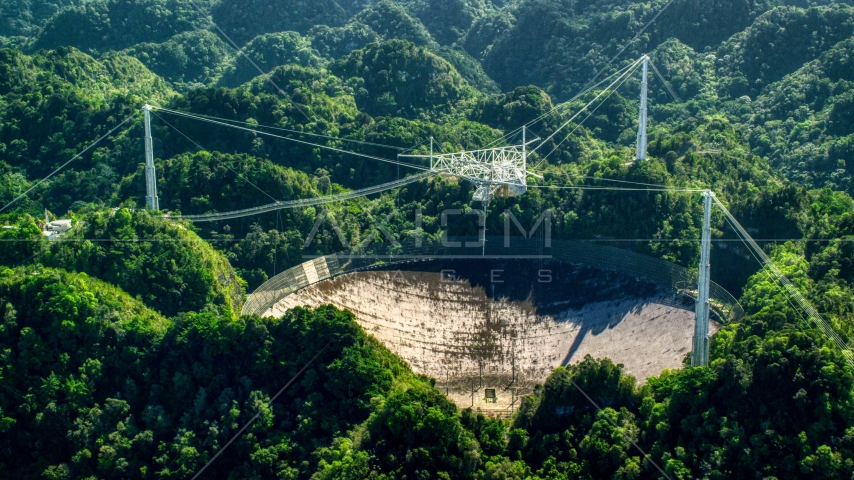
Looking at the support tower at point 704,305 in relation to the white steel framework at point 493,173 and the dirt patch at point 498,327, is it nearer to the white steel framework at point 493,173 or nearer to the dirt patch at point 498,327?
the dirt patch at point 498,327

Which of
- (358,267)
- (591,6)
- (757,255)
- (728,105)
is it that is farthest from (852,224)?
(591,6)

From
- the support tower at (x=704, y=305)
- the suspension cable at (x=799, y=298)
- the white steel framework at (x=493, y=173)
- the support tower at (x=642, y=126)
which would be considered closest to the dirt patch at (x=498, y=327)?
the suspension cable at (x=799, y=298)

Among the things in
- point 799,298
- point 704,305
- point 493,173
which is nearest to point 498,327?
point 493,173

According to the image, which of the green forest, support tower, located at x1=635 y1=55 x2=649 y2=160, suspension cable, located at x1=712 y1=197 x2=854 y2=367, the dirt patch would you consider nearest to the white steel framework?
the green forest

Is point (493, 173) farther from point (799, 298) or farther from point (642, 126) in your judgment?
point (799, 298)

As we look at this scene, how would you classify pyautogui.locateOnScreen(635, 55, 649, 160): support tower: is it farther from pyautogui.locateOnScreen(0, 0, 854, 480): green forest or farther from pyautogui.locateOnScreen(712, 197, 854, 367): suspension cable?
pyautogui.locateOnScreen(712, 197, 854, 367): suspension cable

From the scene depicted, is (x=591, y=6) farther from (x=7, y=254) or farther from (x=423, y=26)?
(x=7, y=254)

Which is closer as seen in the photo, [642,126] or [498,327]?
[498,327]

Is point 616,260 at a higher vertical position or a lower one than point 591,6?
lower
